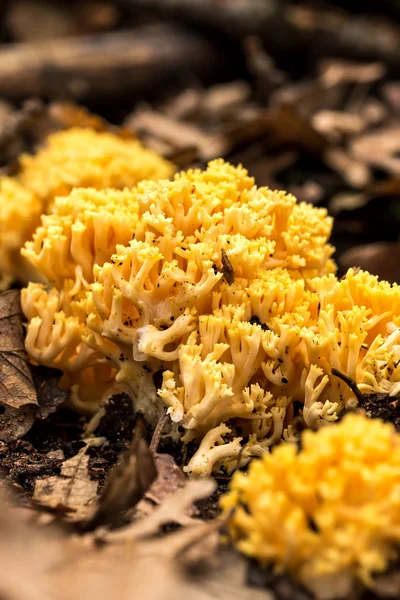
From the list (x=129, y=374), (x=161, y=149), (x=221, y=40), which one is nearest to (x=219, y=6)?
(x=221, y=40)

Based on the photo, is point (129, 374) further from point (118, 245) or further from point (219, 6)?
point (219, 6)

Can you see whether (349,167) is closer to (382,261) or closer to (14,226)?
(382,261)

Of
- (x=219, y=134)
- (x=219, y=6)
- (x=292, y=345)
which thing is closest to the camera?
(x=292, y=345)

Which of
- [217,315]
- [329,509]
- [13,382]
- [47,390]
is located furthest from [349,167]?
[329,509]

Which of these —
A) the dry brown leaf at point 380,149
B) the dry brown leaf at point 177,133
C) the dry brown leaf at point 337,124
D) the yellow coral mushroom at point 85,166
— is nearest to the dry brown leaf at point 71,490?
the yellow coral mushroom at point 85,166

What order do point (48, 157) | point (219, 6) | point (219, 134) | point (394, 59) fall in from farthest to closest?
point (219, 6) → point (394, 59) → point (219, 134) → point (48, 157)

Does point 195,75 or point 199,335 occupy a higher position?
point 195,75
